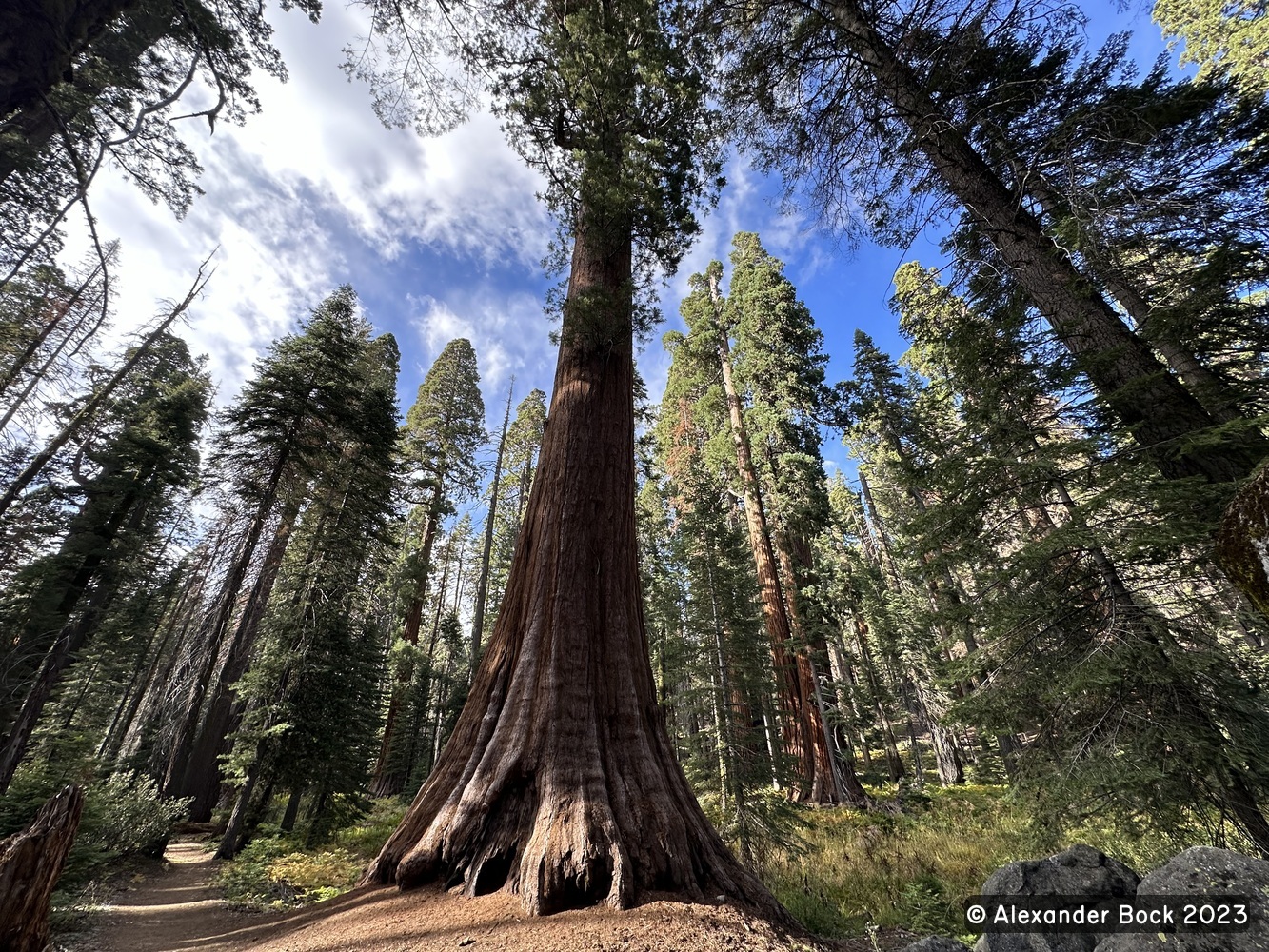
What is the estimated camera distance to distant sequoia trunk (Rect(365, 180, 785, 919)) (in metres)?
2.73

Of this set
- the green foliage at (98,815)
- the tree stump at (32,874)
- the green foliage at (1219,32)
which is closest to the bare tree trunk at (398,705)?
the green foliage at (98,815)

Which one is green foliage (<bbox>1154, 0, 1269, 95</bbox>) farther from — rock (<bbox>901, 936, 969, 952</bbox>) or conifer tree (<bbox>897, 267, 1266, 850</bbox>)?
rock (<bbox>901, 936, 969, 952</bbox>)

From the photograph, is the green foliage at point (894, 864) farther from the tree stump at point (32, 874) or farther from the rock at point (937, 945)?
Result: the tree stump at point (32, 874)

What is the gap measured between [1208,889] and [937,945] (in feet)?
4.07

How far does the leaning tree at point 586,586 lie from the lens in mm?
2824

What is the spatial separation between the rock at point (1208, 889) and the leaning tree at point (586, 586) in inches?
70.9

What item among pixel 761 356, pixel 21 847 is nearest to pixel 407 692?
pixel 21 847

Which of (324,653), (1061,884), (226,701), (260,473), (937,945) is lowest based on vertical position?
(937,945)

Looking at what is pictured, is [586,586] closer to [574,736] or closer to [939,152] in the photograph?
[574,736]

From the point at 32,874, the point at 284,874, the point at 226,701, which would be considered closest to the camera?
the point at 32,874

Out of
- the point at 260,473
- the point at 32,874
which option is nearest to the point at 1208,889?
the point at 32,874

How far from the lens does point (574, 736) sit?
3270mm

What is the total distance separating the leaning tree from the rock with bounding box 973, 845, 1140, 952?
1370 mm

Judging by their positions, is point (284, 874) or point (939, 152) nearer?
point (939, 152)
